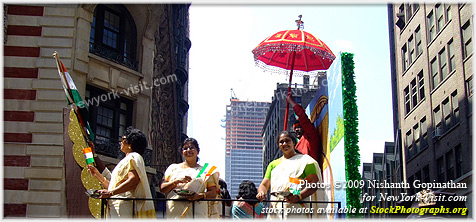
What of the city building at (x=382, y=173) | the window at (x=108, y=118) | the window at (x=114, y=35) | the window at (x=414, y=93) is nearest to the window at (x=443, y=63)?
the window at (x=414, y=93)

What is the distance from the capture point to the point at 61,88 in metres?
17.6

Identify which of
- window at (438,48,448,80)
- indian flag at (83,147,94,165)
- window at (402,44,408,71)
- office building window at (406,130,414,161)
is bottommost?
indian flag at (83,147,94,165)

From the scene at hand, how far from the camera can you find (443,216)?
7484 mm

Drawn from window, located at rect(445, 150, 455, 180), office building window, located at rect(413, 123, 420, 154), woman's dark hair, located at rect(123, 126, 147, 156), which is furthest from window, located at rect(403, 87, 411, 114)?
woman's dark hair, located at rect(123, 126, 147, 156)

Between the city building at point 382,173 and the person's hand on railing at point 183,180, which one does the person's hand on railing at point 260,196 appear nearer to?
the person's hand on railing at point 183,180

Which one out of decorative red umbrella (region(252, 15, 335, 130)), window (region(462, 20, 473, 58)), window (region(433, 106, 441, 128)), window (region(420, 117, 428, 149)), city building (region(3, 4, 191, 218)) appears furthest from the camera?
window (region(420, 117, 428, 149))

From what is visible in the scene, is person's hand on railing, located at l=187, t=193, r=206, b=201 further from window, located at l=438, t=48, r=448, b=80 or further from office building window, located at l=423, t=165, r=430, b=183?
office building window, located at l=423, t=165, r=430, b=183

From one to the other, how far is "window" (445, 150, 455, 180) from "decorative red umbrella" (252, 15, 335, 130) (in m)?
27.0

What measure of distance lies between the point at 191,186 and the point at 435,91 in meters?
36.7

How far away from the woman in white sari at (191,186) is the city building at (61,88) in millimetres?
3904

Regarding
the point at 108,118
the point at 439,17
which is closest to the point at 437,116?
the point at 439,17

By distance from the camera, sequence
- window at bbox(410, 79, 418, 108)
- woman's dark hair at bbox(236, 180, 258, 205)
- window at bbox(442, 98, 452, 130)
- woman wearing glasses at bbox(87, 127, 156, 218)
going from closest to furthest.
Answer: woman wearing glasses at bbox(87, 127, 156, 218), woman's dark hair at bbox(236, 180, 258, 205), window at bbox(442, 98, 452, 130), window at bbox(410, 79, 418, 108)

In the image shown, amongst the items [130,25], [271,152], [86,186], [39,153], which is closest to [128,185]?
[86,186]

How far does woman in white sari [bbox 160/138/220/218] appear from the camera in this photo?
912cm
